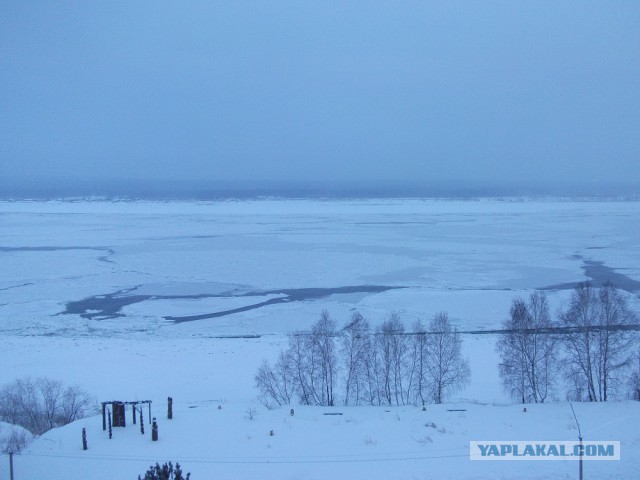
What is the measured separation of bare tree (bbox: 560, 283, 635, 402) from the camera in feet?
36.3

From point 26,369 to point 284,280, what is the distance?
37.3 ft

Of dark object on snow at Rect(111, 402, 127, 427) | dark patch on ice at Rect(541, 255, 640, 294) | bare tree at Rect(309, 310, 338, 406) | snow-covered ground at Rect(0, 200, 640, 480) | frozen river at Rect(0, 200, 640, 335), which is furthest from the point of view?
dark patch on ice at Rect(541, 255, 640, 294)

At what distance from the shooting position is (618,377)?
11633 mm

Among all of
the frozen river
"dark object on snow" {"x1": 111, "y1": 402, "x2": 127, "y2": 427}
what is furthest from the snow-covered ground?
"dark object on snow" {"x1": 111, "y1": 402, "x2": 127, "y2": 427}

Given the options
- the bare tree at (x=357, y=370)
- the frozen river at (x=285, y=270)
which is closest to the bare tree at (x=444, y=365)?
the bare tree at (x=357, y=370)

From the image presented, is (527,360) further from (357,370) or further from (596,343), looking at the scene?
(357,370)

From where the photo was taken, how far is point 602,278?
73.3 ft

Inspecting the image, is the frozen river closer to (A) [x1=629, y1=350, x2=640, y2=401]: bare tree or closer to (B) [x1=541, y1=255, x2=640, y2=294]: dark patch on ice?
(B) [x1=541, y1=255, x2=640, y2=294]: dark patch on ice

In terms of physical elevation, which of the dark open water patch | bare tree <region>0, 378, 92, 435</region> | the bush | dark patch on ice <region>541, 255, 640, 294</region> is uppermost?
dark patch on ice <region>541, 255, 640, 294</region>

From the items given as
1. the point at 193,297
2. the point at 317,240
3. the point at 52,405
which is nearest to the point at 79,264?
the point at 193,297

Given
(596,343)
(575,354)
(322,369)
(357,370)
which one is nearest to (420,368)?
(357,370)

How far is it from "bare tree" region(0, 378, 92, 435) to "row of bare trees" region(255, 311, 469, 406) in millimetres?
3497

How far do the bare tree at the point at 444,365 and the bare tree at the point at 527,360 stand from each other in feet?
2.78

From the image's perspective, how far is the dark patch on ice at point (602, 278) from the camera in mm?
20625
